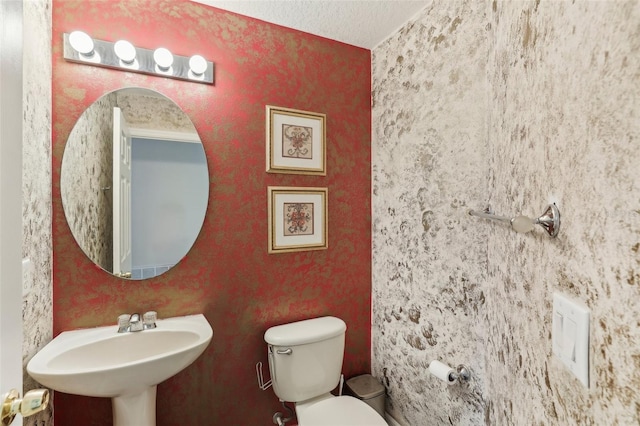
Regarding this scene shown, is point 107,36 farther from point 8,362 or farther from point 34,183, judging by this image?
point 8,362

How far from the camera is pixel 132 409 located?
1240 mm

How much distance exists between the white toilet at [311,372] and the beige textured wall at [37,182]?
3.18 feet

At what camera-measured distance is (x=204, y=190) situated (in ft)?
5.21

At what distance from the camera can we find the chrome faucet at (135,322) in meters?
1.37

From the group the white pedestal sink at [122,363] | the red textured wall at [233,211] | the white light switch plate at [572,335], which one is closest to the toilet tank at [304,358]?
the red textured wall at [233,211]

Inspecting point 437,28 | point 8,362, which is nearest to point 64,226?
point 8,362

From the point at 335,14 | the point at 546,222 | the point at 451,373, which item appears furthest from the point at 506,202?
the point at 335,14

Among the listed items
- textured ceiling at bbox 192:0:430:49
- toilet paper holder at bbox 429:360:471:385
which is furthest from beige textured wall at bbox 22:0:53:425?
toilet paper holder at bbox 429:360:471:385

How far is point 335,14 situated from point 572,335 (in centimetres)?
179

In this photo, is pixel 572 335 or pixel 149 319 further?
pixel 149 319

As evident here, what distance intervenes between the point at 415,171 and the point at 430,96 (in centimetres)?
40

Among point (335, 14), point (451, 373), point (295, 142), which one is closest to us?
point (451, 373)

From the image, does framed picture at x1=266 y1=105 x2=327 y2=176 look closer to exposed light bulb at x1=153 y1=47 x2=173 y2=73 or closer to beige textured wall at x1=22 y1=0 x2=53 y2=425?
exposed light bulb at x1=153 y1=47 x2=173 y2=73

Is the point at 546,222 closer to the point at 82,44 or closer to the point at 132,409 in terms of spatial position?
the point at 132,409
